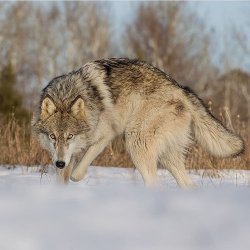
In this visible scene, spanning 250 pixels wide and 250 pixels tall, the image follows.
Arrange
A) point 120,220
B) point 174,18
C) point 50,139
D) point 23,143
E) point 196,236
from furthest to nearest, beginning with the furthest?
point 174,18
point 23,143
point 50,139
point 120,220
point 196,236

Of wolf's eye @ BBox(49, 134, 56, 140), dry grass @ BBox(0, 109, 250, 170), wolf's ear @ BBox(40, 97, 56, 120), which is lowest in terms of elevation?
dry grass @ BBox(0, 109, 250, 170)

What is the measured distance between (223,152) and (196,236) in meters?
4.00

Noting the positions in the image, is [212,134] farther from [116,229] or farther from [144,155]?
[116,229]

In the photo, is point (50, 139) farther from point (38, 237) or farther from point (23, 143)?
point (38, 237)

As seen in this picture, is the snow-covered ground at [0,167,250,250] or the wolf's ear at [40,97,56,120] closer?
the snow-covered ground at [0,167,250,250]

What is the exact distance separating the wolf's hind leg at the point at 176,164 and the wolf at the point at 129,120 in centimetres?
1

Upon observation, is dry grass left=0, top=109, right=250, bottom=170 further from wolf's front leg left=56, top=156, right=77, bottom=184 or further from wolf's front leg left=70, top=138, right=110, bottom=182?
wolf's front leg left=70, top=138, right=110, bottom=182

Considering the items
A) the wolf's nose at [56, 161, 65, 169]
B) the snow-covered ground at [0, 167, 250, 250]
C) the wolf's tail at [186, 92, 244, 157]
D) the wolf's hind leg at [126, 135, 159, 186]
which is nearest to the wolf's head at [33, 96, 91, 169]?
the wolf's nose at [56, 161, 65, 169]

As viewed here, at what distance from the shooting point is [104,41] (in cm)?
3516

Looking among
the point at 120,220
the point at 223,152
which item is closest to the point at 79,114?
the point at 223,152

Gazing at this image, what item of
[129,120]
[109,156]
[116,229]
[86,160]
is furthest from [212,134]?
[116,229]

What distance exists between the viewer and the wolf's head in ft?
17.2

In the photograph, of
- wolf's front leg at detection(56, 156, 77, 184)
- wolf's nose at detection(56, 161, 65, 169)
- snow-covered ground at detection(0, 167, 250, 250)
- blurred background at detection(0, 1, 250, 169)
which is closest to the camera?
snow-covered ground at detection(0, 167, 250, 250)

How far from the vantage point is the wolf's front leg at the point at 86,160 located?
538 centimetres
